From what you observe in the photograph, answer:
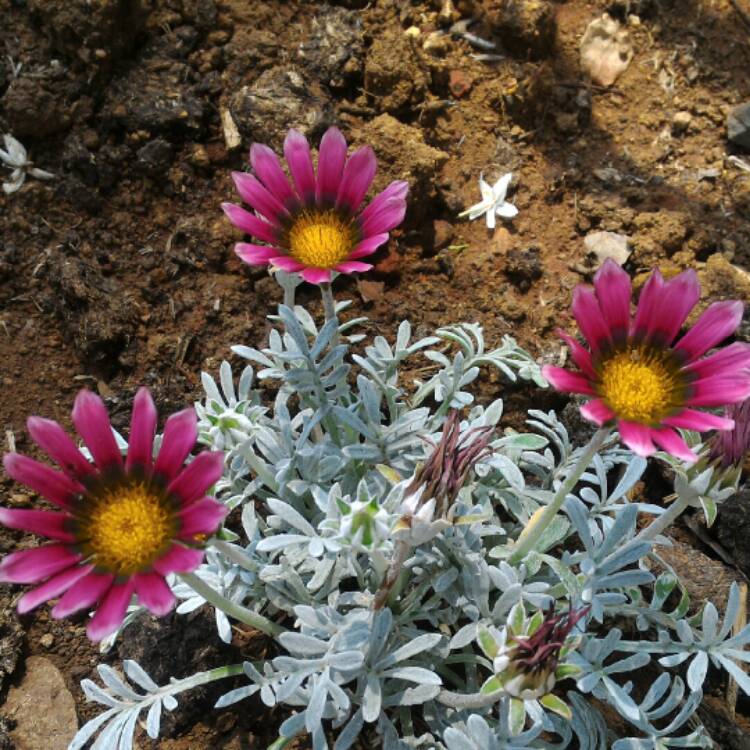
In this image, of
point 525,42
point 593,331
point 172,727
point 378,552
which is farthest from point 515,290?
point 172,727

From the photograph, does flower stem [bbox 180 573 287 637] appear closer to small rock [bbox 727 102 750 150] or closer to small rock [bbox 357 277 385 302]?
small rock [bbox 357 277 385 302]

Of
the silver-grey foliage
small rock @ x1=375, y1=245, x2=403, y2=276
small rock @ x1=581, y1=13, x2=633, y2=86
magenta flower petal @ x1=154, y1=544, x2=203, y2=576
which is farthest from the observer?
small rock @ x1=581, y1=13, x2=633, y2=86

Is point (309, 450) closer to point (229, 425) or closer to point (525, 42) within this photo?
point (229, 425)

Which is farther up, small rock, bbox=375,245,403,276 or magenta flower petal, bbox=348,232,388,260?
small rock, bbox=375,245,403,276

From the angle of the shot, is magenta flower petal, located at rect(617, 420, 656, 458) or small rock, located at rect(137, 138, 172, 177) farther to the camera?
small rock, located at rect(137, 138, 172, 177)

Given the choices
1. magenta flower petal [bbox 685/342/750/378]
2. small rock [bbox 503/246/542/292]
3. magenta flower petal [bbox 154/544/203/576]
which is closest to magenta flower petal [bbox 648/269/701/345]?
magenta flower petal [bbox 685/342/750/378]

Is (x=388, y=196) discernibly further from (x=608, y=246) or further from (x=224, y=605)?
(x=608, y=246)

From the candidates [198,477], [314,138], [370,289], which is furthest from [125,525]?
[314,138]
